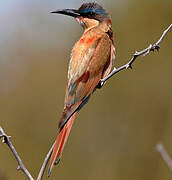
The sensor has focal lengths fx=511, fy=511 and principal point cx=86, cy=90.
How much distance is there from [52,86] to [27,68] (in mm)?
953

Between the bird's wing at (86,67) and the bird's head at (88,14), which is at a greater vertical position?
the bird's head at (88,14)

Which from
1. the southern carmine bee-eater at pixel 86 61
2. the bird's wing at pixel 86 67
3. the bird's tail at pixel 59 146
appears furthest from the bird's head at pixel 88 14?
the bird's tail at pixel 59 146

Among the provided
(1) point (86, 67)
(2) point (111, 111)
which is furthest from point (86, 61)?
(2) point (111, 111)

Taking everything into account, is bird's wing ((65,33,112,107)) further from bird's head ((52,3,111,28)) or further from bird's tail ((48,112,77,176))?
bird's head ((52,3,111,28))

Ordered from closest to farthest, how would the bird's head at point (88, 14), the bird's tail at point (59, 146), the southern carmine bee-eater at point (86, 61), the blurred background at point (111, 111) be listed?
1. the bird's tail at point (59, 146)
2. the southern carmine bee-eater at point (86, 61)
3. the bird's head at point (88, 14)
4. the blurred background at point (111, 111)

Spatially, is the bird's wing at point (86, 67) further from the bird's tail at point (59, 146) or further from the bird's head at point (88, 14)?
the bird's head at point (88, 14)

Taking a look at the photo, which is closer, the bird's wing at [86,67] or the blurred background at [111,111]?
the bird's wing at [86,67]

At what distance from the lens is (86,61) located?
3.85 m

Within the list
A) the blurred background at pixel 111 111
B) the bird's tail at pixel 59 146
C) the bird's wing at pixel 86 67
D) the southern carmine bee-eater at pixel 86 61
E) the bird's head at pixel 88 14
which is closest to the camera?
the bird's tail at pixel 59 146

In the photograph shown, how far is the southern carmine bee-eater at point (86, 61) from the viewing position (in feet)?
11.8

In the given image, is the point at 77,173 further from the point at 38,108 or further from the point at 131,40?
the point at 131,40

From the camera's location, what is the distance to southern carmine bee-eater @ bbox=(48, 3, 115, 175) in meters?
3.60

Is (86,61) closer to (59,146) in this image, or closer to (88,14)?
(88,14)

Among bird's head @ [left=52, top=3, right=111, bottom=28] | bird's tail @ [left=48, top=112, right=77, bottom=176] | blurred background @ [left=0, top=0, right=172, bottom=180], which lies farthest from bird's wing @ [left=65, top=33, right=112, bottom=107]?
blurred background @ [left=0, top=0, right=172, bottom=180]
